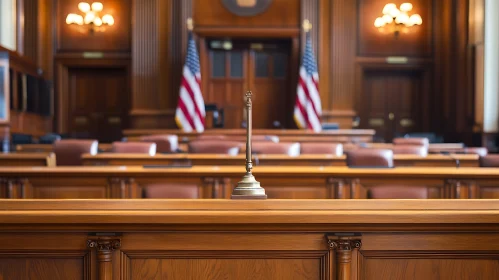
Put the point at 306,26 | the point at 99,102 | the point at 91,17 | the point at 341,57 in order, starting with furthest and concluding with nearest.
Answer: the point at 99,102 < the point at 91,17 < the point at 341,57 < the point at 306,26

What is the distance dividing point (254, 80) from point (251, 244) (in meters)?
10.5

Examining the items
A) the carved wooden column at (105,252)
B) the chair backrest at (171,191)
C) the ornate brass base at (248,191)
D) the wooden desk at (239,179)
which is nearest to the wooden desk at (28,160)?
the wooden desk at (239,179)

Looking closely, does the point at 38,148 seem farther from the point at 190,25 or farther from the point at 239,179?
the point at 239,179

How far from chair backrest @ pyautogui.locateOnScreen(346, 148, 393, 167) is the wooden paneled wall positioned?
682 centimetres

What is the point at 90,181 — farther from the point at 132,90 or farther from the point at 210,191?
the point at 132,90

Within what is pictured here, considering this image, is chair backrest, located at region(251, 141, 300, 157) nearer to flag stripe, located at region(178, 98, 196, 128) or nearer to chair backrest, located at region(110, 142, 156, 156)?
chair backrest, located at region(110, 142, 156, 156)

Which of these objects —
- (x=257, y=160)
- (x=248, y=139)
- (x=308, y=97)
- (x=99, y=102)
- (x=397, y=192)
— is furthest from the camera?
(x=99, y=102)

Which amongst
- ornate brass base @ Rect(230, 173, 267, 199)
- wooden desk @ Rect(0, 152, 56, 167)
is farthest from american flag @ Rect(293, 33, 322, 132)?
ornate brass base @ Rect(230, 173, 267, 199)

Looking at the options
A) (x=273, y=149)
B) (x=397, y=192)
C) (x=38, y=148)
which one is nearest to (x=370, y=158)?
(x=397, y=192)

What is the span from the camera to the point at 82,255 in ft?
6.35

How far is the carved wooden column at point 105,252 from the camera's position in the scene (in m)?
1.90

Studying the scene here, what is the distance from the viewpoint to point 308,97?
10.8m

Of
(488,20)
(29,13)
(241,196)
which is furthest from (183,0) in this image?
(241,196)

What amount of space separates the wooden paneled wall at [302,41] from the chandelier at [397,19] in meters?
0.20
